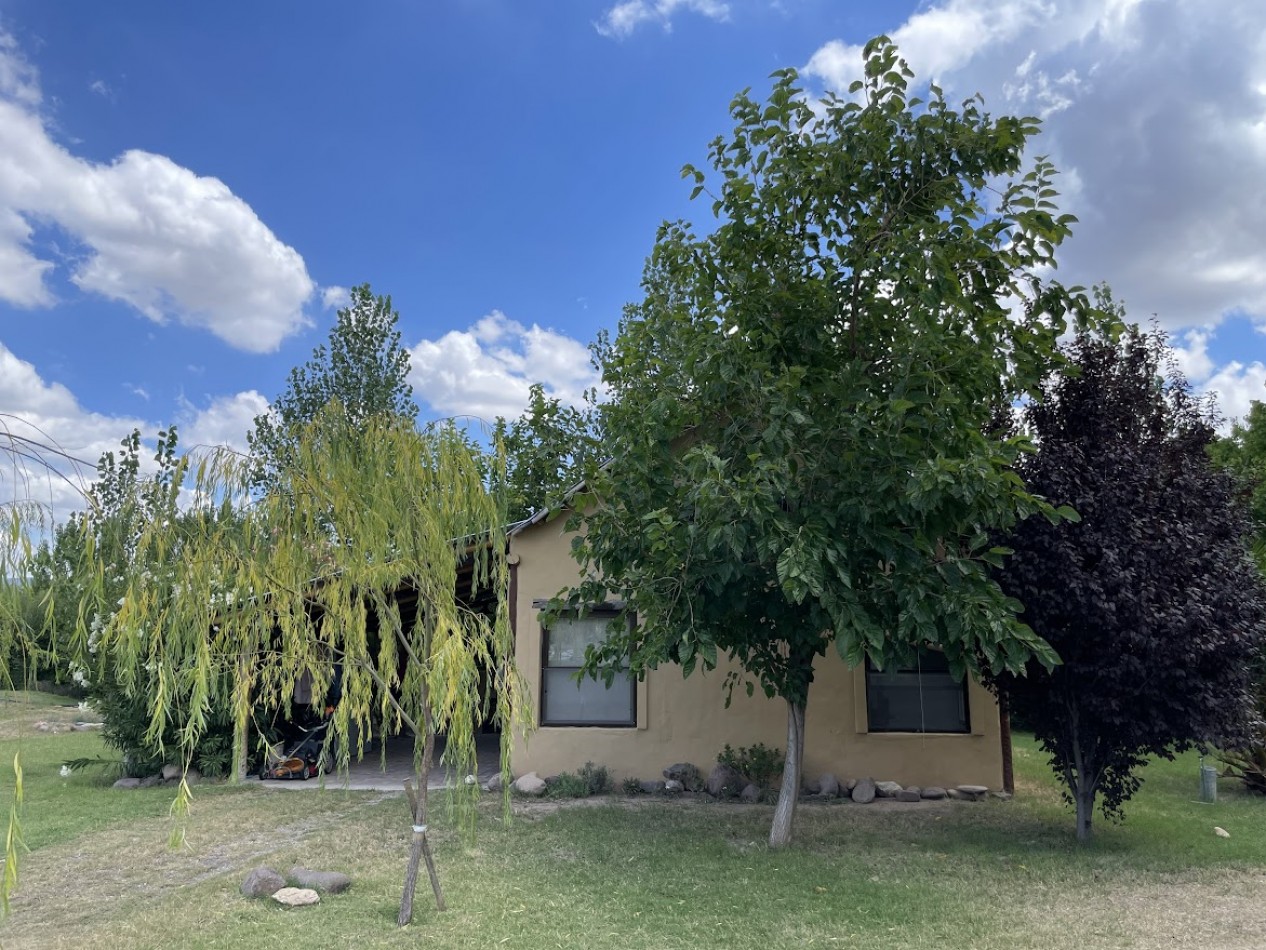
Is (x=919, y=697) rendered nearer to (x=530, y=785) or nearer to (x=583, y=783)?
(x=583, y=783)

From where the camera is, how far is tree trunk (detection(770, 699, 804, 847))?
25.6ft

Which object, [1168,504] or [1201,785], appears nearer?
[1168,504]

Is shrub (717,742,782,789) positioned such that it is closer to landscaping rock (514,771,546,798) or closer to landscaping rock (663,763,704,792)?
landscaping rock (663,763,704,792)

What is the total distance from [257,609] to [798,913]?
408 centimetres

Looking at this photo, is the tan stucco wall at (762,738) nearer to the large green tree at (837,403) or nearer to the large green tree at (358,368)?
the large green tree at (837,403)

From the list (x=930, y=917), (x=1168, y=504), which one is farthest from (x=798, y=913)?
(x=1168, y=504)

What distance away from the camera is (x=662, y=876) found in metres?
6.82

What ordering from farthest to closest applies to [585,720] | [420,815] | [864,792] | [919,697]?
1. [585,720]
2. [919,697]
3. [864,792]
4. [420,815]

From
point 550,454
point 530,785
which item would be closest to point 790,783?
point 530,785

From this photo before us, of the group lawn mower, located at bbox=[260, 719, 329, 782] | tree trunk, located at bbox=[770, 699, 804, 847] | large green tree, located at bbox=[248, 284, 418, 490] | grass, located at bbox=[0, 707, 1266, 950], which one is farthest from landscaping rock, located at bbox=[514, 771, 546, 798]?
large green tree, located at bbox=[248, 284, 418, 490]

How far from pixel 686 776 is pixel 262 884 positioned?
5.48 meters

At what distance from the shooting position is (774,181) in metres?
7.61

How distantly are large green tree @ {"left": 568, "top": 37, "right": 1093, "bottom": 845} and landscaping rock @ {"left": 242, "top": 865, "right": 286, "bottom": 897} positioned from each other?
2956 mm

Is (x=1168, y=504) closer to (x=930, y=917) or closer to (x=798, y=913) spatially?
(x=930, y=917)
